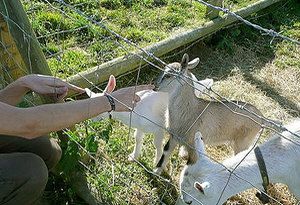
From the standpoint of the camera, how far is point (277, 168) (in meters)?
3.14

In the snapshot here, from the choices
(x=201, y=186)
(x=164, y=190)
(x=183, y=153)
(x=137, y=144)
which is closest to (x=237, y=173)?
(x=201, y=186)

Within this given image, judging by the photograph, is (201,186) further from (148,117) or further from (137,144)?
(137,144)

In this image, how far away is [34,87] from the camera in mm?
2594

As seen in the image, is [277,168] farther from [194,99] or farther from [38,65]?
[38,65]

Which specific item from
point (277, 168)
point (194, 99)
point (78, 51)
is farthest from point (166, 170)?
point (78, 51)

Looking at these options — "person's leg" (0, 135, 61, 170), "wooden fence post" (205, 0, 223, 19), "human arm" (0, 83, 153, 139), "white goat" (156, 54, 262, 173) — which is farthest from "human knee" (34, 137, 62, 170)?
"wooden fence post" (205, 0, 223, 19)

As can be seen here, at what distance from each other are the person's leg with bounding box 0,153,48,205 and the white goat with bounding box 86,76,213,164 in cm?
112

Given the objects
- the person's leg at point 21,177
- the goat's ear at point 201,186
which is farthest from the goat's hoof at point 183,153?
the person's leg at point 21,177

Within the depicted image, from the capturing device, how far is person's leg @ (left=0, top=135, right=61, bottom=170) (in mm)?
2846

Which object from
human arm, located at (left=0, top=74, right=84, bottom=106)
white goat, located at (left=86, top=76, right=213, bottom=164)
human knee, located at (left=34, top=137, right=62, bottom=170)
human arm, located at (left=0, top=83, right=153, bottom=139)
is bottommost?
white goat, located at (left=86, top=76, right=213, bottom=164)

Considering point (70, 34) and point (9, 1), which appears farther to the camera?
point (70, 34)

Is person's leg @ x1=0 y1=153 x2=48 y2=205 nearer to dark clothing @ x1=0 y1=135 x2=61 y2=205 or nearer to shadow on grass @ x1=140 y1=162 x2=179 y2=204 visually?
dark clothing @ x1=0 y1=135 x2=61 y2=205

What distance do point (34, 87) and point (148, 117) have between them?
4.63 ft

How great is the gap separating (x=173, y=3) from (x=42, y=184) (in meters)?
4.12
